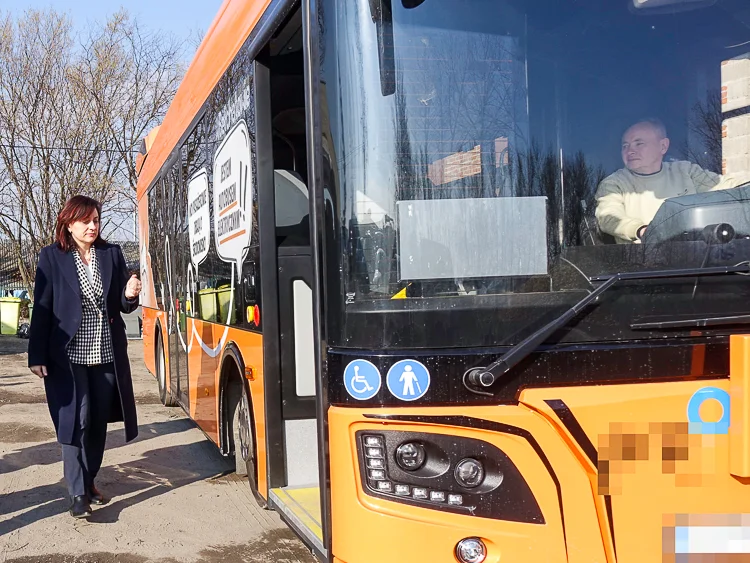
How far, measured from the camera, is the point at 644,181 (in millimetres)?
2939

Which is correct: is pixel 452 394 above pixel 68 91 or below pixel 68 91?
below

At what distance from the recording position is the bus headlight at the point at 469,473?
2.72m

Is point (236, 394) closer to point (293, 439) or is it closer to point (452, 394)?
point (293, 439)

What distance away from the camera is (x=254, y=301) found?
4289 millimetres

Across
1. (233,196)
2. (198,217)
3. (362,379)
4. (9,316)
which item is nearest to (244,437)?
(233,196)

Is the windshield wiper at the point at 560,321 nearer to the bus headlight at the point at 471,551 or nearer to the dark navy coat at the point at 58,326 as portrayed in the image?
the bus headlight at the point at 471,551

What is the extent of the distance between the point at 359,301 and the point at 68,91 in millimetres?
25377

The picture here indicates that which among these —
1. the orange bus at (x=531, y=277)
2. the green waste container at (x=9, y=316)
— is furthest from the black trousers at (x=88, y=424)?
the green waste container at (x=9, y=316)

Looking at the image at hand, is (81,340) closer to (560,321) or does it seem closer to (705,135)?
(560,321)

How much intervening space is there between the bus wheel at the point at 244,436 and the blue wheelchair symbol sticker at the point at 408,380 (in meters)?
2.00

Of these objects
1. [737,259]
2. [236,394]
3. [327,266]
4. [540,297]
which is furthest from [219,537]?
[737,259]

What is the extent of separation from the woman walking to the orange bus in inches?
103

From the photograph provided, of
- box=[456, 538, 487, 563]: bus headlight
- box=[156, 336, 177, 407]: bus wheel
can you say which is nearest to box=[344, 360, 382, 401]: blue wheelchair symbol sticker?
box=[456, 538, 487, 563]: bus headlight

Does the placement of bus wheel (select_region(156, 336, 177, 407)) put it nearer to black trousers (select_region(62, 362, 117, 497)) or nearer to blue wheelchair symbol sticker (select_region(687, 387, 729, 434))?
black trousers (select_region(62, 362, 117, 497))
